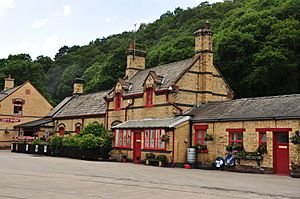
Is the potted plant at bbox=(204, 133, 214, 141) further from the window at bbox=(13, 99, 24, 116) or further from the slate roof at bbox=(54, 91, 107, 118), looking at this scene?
the window at bbox=(13, 99, 24, 116)

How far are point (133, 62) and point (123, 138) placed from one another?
35.0 ft

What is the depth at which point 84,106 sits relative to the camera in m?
41.5

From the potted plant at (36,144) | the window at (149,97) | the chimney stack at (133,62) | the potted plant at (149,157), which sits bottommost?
the potted plant at (149,157)

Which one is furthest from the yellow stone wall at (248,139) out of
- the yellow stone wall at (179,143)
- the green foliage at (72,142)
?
the green foliage at (72,142)

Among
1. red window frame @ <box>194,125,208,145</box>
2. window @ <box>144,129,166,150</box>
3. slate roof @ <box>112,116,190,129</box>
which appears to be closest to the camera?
red window frame @ <box>194,125,208,145</box>

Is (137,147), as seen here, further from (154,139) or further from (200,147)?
(200,147)

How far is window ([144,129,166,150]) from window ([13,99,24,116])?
88.6ft

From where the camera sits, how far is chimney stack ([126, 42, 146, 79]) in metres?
37.9

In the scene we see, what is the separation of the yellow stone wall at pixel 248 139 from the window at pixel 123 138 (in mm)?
5907

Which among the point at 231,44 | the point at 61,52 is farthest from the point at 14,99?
the point at 61,52

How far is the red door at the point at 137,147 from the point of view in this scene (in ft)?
93.4

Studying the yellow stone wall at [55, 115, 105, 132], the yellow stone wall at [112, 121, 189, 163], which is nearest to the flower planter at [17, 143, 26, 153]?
the yellow stone wall at [55, 115, 105, 132]

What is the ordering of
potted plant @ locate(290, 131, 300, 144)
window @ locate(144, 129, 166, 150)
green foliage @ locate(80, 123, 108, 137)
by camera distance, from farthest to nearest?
green foliage @ locate(80, 123, 108, 137)
window @ locate(144, 129, 166, 150)
potted plant @ locate(290, 131, 300, 144)

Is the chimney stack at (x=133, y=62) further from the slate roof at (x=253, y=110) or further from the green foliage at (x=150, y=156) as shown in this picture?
the green foliage at (x=150, y=156)
